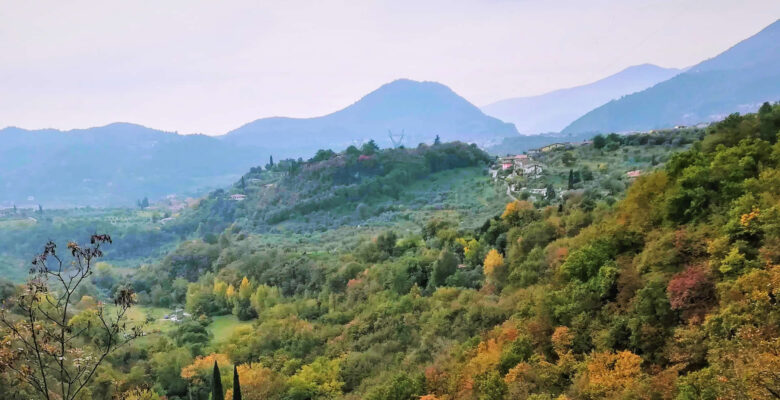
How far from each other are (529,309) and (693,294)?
7902 millimetres

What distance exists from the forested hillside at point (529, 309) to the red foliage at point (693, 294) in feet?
0.15

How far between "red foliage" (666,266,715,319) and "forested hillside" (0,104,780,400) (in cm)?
5

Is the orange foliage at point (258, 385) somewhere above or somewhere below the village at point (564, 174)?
below

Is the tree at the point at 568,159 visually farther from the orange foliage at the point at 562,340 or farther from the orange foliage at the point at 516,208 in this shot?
the orange foliage at the point at 562,340

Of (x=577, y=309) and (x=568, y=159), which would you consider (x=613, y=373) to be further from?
(x=568, y=159)

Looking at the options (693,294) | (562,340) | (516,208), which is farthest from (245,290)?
(693,294)

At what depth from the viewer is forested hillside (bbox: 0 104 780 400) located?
1499cm

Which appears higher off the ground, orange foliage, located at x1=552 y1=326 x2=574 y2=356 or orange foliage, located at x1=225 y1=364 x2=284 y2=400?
orange foliage, located at x1=552 y1=326 x2=574 y2=356

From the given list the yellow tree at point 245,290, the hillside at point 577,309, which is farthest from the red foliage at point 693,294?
the yellow tree at point 245,290

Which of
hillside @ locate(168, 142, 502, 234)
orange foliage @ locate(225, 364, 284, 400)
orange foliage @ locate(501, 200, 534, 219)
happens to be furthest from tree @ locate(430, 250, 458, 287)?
hillside @ locate(168, 142, 502, 234)

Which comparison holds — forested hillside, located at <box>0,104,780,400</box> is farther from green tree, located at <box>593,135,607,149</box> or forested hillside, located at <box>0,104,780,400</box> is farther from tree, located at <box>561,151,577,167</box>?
green tree, located at <box>593,135,607,149</box>

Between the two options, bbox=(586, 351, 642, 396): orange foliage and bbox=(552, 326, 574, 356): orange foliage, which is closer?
bbox=(586, 351, 642, 396): orange foliage

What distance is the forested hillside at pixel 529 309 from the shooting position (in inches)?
590

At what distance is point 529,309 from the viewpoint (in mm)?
23250
